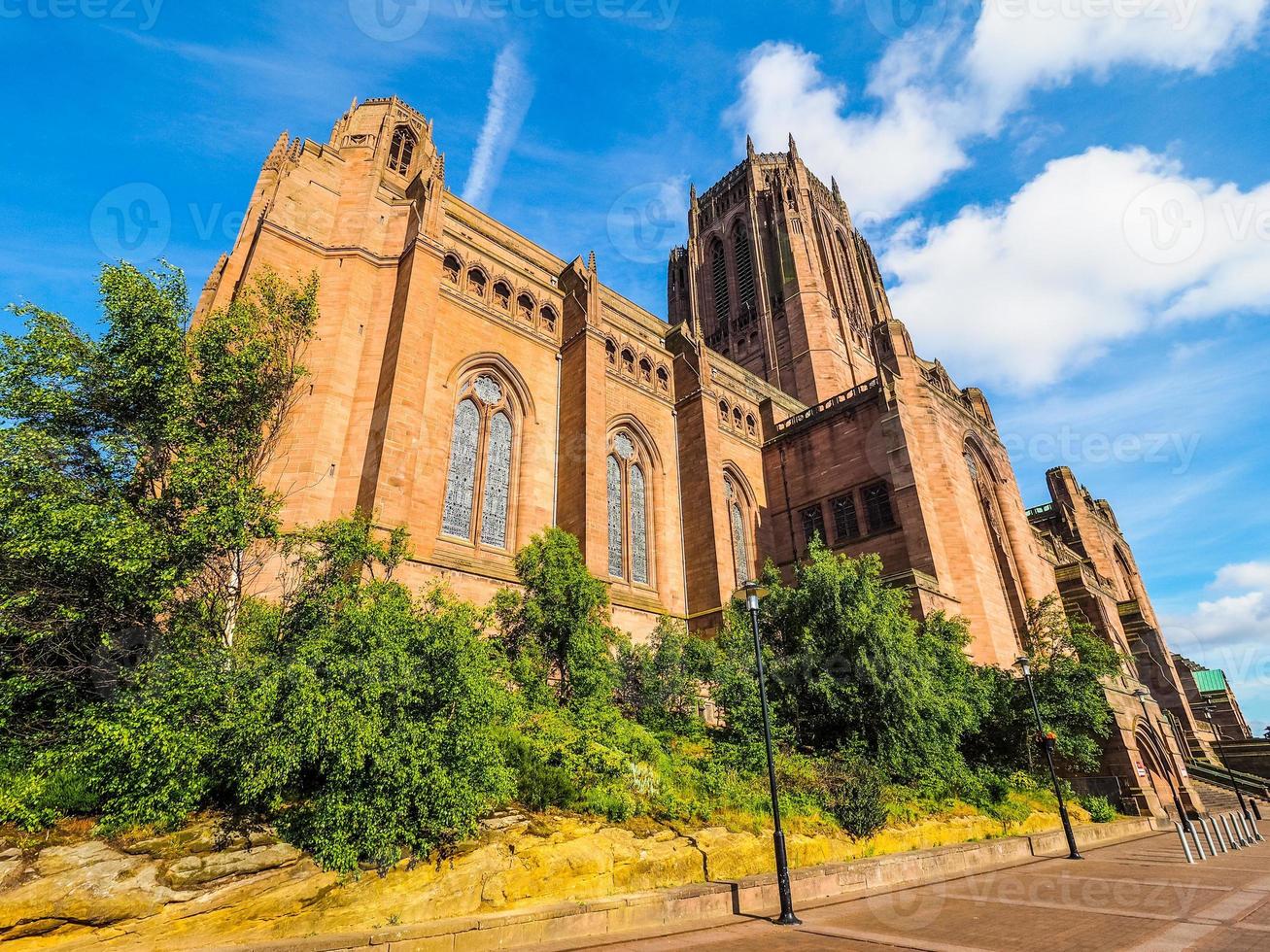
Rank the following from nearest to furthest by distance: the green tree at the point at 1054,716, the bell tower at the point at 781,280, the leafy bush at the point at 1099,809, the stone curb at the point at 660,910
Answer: the stone curb at the point at 660,910, the leafy bush at the point at 1099,809, the green tree at the point at 1054,716, the bell tower at the point at 781,280

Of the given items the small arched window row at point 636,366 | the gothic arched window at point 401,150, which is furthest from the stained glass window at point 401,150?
the small arched window row at point 636,366

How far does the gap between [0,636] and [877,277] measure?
57.7 metres

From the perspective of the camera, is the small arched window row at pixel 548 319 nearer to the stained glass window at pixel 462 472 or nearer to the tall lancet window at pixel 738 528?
the stained glass window at pixel 462 472

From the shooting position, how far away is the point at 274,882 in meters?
7.28

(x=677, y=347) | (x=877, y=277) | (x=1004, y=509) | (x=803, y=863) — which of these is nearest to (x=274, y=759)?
(x=803, y=863)

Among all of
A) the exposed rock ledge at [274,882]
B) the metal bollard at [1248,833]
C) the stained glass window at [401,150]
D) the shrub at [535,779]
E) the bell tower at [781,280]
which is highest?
the bell tower at [781,280]

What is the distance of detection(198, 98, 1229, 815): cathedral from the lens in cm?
1741

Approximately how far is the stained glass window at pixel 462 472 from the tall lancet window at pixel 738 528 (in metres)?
11.7

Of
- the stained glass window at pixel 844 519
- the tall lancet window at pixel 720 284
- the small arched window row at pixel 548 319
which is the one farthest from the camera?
the tall lancet window at pixel 720 284

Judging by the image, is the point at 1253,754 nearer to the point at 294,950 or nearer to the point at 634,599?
the point at 634,599

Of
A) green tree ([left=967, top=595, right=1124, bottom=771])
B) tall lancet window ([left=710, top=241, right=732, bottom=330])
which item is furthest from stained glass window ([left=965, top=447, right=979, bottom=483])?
tall lancet window ([left=710, top=241, right=732, bottom=330])

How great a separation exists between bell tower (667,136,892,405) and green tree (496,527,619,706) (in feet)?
85.0

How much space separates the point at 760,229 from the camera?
47.6 m

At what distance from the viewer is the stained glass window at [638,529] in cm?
2300
